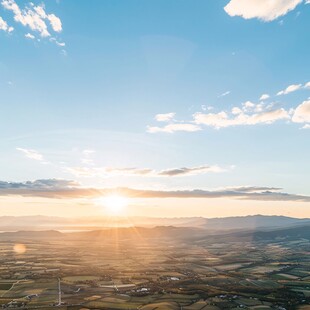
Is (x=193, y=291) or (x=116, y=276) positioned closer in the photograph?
(x=193, y=291)

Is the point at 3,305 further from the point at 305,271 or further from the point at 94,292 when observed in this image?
the point at 305,271

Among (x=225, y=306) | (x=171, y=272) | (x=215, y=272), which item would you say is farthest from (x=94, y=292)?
(x=215, y=272)

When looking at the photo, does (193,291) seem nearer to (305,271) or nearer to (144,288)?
(144,288)

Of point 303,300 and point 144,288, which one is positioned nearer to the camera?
point 303,300

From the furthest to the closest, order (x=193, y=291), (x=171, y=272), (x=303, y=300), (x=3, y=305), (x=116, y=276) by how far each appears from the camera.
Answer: (x=171, y=272), (x=116, y=276), (x=193, y=291), (x=303, y=300), (x=3, y=305)

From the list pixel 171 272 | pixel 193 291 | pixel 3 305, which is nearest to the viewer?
pixel 3 305

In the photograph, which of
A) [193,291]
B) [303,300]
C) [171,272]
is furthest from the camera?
[171,272]

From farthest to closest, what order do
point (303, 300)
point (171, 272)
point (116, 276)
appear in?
point (171, 272), point (116, 276), point (303, 300)

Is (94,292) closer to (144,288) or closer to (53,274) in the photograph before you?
(144,288)

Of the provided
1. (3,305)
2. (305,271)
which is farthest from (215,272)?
(3,305)
